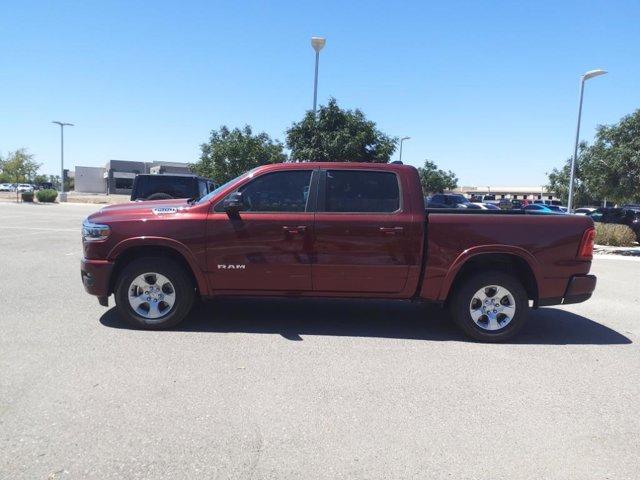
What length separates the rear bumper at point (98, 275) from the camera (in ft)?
18.4

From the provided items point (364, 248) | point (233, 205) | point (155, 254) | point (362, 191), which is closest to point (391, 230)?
point (364, 248)

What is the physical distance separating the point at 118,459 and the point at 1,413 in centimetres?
116

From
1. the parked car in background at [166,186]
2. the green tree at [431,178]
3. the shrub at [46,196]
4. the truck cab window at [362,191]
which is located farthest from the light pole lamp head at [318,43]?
the green tree at [431,178]

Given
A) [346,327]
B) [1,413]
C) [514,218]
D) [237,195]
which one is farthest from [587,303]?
[1,413]

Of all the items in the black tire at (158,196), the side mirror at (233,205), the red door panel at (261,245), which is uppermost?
the side mirror at (233,205)

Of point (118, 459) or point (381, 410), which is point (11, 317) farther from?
point (381, 410)

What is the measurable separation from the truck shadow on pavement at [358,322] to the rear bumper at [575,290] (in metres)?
0.49

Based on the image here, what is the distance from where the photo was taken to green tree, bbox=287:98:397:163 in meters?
18.0

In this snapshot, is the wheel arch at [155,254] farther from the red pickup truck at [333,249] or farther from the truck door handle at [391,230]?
the truck door handle at [391,230]

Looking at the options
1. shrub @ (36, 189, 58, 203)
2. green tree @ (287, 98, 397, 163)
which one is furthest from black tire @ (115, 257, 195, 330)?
shrub @ (36, 189, 58, 203)

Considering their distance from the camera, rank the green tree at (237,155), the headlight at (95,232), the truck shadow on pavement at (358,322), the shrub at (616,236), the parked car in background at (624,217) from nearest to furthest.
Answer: the headlight at (95,232), the truck shadow on pavement at (358,322), the shrub at (616,236), the parked car in background at (624,217), the green tree at (237,155)

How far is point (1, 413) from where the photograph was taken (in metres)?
3.62

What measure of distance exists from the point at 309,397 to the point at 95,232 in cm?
318

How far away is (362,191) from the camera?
5.71 m
